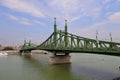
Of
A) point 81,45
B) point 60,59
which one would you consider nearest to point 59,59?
point 60,59

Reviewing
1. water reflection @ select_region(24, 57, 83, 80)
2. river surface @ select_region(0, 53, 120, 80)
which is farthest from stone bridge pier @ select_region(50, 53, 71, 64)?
water reflection @ select_region(24, 57, 83, 80)

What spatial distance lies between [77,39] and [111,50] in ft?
57.3

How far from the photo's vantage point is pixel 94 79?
98.6 feet

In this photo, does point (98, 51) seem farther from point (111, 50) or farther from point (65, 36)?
point (65, 36)

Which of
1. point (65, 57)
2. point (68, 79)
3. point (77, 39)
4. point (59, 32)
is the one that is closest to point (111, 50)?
point (68, 79)

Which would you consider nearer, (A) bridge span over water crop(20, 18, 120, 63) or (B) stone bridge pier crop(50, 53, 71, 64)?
(A) bridge span over water crop(20, 18, 120, 63)

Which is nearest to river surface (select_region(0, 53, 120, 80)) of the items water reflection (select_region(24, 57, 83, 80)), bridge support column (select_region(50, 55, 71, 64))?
water reflection (select_region(24, 57, 83, 80))

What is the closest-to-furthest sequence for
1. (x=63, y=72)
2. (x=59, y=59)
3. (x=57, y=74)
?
(x=57, y=74) < (x=63, y=72) < (x=59, y=59)

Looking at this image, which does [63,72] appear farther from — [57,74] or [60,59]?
[60,59]

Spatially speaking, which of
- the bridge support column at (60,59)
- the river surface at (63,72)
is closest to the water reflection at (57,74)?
the river surface at (63,72)

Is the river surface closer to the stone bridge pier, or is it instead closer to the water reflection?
the water reflection

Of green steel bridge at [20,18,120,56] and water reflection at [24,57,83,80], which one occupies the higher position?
green steel bridge at [20,18,120,56]

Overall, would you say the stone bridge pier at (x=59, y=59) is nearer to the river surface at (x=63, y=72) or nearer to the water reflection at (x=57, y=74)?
the river surface at (x=63, y=72)

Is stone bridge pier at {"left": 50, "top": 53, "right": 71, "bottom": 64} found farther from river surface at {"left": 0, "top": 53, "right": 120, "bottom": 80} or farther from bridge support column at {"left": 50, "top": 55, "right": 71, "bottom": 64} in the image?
river surface at {"left": 0, "top": 53, "right": 120, "bottom": 80}
